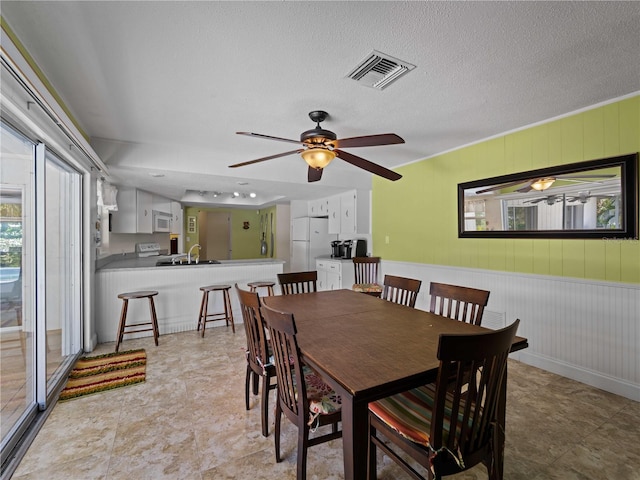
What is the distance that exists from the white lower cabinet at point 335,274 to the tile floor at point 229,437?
283cm

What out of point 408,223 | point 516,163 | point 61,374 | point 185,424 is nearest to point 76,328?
point 61,374

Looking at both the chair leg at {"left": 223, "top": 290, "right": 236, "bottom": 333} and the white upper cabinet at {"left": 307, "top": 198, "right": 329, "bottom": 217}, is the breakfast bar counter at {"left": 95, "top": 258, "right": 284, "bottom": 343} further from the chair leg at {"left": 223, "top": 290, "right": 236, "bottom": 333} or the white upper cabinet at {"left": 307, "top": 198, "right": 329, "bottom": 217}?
the white upper cabinet at {"left": 307, "top": 198, "right": 329, "bottom": 217}

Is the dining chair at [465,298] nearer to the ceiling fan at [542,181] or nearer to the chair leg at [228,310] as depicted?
the ceiling fan at [542,181]

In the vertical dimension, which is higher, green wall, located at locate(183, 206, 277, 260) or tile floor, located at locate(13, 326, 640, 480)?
green wall, located at locate(183, 206, 277, 260)

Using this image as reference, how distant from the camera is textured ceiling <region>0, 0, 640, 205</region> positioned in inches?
57.9

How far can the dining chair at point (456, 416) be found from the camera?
3.44ft

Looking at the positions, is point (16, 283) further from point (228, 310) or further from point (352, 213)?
point (352, 213)

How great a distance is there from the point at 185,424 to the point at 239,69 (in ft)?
7.52

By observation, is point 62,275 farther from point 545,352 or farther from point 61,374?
point 545,352

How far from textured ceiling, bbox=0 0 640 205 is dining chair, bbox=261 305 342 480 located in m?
1.45

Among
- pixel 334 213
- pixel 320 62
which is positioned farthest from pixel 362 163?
pixel 334 213

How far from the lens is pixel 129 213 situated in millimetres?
4742

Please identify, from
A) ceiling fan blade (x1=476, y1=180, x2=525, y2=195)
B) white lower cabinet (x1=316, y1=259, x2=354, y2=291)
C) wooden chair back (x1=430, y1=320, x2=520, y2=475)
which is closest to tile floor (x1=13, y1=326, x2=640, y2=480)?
wooden chair back (x1=430, y1=320, x2=520, y2=475)

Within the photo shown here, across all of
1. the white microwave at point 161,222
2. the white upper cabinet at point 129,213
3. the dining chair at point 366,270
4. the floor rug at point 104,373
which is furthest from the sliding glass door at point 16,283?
the white microwave at point 161,222
